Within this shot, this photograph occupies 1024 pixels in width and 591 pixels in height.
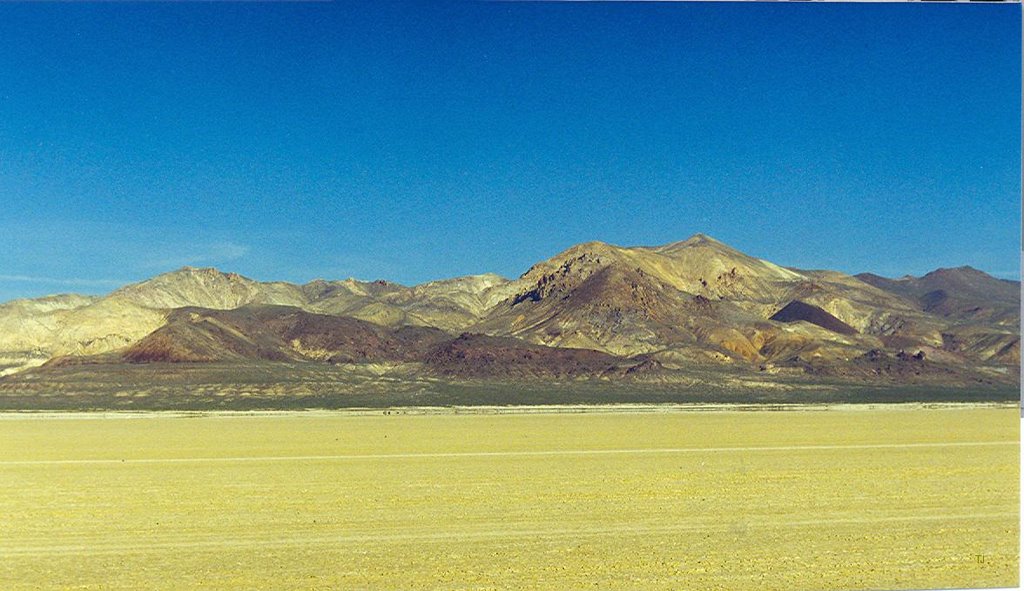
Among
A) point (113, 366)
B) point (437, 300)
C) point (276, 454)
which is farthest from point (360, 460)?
point (437, 300)

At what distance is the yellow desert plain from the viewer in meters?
11.2

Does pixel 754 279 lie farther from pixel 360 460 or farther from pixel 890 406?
pixel 360 460

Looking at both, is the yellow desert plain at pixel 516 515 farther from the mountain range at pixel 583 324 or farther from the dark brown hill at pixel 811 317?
the dark brown hill at pixel 811 317

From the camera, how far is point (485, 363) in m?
84.0

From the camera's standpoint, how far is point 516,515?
48.0ft

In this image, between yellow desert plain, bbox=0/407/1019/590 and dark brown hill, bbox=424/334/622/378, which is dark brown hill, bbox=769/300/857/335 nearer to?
dark brown hill, bbox=424/334/622/378

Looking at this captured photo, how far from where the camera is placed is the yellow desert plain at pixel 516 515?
11.2 meters

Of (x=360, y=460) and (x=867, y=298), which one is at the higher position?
(x=867, y=298)

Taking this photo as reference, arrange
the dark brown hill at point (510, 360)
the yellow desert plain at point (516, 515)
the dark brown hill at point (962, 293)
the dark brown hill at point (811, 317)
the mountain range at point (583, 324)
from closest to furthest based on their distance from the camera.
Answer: the yellow desert plain at point (516, 515), the dark brown hill at point (510, 360), the mountain range at point (583, 324), the dark brown hill at point (811, 317), the dark brown hill at point (962, 293)

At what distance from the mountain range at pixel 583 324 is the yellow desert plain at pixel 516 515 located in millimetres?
55398

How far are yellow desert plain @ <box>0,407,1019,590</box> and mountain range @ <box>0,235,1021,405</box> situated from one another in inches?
2181

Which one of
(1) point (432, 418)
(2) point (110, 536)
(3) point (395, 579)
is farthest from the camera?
(1) point (432, 418)

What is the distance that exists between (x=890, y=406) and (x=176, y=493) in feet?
158

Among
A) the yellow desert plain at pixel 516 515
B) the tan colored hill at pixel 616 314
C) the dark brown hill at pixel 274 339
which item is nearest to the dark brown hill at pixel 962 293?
the tan colored hill at pixel 616 314
